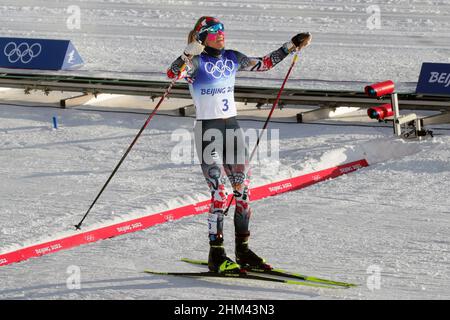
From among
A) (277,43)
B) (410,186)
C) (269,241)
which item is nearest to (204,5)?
(277,43)

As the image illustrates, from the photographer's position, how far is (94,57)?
2600cm

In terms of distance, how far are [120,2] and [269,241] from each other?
74.1 ft

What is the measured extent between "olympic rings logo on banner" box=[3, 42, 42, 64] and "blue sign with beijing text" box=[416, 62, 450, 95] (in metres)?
8.41

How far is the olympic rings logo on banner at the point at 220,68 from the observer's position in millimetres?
11320

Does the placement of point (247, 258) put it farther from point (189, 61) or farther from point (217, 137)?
point (189, 61)

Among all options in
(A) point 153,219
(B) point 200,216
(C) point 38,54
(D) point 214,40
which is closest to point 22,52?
(C) point 38,54

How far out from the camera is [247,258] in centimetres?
1123

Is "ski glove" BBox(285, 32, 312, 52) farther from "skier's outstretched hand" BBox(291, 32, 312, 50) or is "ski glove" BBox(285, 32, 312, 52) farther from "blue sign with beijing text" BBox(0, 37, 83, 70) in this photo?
"blue sign with beijing text" BBox(0, 37, 83, 70)

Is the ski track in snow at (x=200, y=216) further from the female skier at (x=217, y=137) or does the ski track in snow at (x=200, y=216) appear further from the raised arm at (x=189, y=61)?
the raised arm at (x=189, y=61)

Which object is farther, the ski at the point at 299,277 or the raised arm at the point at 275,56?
the raised arm at the point at 275,56

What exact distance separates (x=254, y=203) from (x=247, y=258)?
122 inches

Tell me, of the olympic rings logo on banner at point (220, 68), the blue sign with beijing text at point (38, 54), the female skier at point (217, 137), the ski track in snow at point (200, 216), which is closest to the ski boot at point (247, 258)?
the female skier at point (217, 137)

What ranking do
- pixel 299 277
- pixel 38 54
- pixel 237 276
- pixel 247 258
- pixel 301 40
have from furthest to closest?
pixel 38 54 < pixel 301 40 < pixel 247 258 < pixel 237 276 < pixel 299 277
